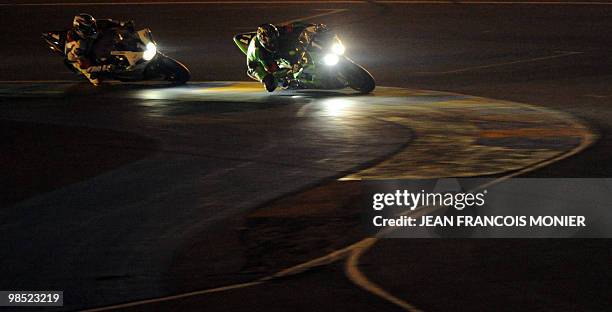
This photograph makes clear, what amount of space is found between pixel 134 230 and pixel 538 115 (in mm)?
9427

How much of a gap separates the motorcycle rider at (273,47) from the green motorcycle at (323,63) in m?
0.06

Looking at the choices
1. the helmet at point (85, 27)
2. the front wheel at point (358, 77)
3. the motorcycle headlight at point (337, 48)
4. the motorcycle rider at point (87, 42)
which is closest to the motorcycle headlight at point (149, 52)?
the motorcycle rider at point (87, 42)

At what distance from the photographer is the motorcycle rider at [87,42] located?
25141 mm

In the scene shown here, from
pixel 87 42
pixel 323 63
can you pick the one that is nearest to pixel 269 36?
pixel 323 63

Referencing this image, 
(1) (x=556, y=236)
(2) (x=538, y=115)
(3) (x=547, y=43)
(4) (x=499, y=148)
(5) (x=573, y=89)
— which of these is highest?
(3) (x=547, y=43)

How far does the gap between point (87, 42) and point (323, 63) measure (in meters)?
4.92

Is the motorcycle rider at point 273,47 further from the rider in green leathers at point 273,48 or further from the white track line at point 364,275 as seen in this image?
the white track line at point 364,275

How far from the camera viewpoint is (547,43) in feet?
106

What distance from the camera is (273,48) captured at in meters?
23.4

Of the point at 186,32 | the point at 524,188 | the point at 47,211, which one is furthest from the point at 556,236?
the point at 186,32

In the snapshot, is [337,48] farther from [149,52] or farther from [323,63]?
[149,52]

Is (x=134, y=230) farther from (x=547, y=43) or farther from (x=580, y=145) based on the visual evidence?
(x=547, y=43)

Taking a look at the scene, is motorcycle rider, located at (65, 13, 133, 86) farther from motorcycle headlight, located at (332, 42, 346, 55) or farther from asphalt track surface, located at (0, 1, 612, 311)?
motorcycle headlight, located at (332, 42, 346, 55)

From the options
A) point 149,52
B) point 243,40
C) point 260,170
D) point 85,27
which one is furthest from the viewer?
point 85,27
